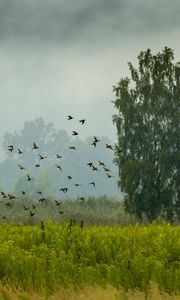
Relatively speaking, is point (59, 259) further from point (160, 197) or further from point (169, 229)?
point (160, 197)

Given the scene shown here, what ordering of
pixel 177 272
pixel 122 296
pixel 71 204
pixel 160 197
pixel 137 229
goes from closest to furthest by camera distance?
1. pixel 122 296
2. pixel 177 272
3. pixel 137 229
4. pixel 160 197
5. pixel 71 204

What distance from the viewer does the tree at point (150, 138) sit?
3272cm

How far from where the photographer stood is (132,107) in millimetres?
34219

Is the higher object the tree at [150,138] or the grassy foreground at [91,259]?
the tree at [150,138]

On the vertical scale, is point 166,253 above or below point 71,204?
below

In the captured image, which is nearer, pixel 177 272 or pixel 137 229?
pixel 177 272

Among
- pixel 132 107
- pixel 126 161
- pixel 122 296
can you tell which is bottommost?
pixel 122 296

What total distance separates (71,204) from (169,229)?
28.4 metres

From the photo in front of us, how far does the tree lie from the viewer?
32.7m

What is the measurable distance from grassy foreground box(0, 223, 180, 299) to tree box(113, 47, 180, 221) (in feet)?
57.6

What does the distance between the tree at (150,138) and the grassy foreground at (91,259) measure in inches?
691

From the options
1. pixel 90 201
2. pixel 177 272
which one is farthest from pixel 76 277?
pixel 90 201

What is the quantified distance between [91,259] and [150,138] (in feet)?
70.8

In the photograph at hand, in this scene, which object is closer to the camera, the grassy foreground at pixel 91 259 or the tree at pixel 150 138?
the grassy foreground at pixel 91 259
